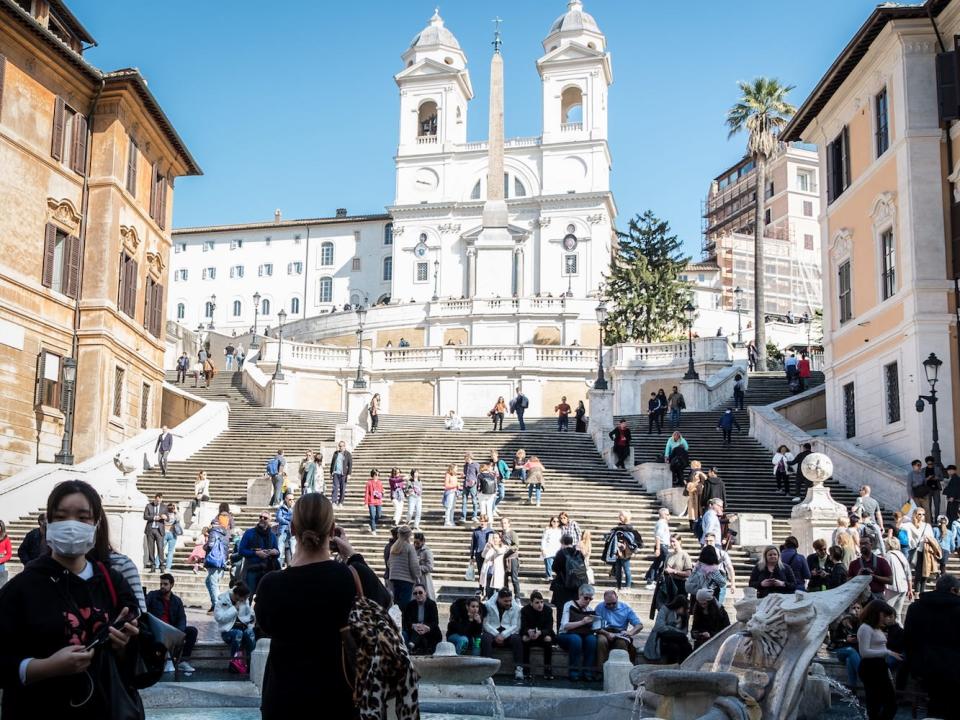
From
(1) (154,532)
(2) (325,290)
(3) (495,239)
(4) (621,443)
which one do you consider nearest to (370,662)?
(1) (154,532)

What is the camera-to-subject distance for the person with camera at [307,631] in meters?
4.24

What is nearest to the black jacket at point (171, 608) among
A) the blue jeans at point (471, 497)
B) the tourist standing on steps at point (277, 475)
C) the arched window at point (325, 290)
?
the blue jeans at point (471, 497)

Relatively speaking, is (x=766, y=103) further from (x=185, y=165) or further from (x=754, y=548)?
(x=754, y=548)

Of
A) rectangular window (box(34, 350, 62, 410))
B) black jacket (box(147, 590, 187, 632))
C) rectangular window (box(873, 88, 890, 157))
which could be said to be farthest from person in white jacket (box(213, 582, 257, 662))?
rectangular window (box(873, 88, 890, 157))

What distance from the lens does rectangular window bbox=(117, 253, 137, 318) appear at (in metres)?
31.2

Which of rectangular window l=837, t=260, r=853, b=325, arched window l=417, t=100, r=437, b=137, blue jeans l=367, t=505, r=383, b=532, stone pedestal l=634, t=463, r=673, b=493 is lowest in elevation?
blue jeans l=367, t=505, r=383, b=532

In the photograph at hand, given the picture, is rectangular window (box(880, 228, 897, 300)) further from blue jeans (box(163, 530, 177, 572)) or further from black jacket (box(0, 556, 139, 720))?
black jacket (box(0, 556, 139, 720))

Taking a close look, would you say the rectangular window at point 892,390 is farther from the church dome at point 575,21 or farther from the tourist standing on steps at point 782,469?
the church dome at point 575,21

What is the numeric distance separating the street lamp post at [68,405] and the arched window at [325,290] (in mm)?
65168

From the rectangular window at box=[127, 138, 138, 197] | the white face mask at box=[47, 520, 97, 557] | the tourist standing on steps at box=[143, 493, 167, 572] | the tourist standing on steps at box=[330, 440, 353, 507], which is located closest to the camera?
the white face mask at box=[47, 520, 97, 557]

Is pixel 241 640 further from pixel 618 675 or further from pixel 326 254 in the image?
pixel 326 254

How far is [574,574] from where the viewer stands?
14.7 meters

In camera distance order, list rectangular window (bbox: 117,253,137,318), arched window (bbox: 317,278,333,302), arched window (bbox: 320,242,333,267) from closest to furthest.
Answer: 1. rectangular window (bbox: 117,253,137,318)
2. arched window (bbox: 317,278,333,302)
3. arched window (bbox: 320,242,333,267)

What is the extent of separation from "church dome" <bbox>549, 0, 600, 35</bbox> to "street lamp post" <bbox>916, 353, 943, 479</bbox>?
66.1 m
